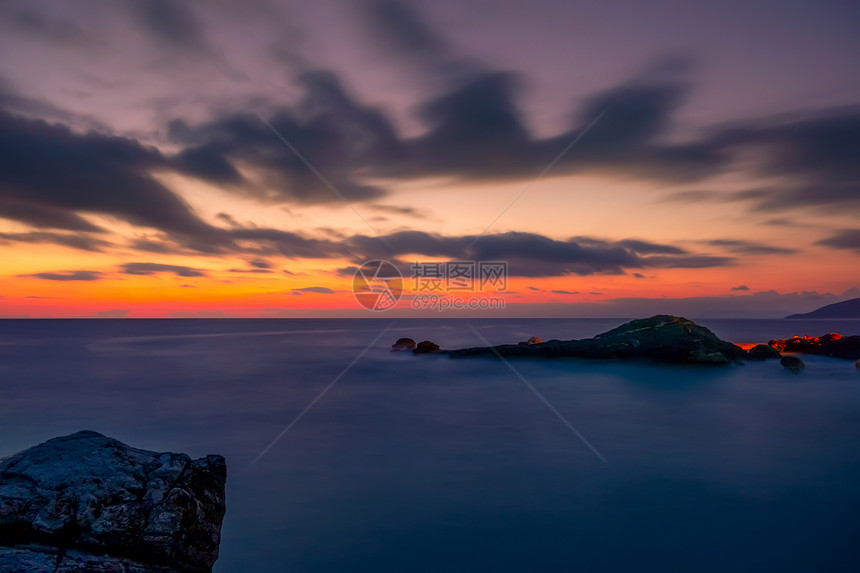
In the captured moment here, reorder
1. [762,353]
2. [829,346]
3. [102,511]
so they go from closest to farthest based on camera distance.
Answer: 1. [102,511]
2. [762,353]
3. [829,346]

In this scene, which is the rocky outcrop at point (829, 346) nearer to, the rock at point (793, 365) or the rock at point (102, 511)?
the rock at point (793, 365)

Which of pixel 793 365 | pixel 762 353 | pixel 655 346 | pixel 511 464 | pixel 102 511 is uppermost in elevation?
pixel 655 346

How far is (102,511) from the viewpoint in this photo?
4770 millimetres

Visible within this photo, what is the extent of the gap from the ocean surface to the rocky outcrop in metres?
8.63

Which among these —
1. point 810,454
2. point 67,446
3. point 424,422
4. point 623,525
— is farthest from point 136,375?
point 810,454

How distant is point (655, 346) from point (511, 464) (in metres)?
19.9

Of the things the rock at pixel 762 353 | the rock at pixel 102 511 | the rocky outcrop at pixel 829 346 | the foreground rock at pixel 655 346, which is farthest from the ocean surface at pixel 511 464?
the rocky outcrop at pixel 829 346

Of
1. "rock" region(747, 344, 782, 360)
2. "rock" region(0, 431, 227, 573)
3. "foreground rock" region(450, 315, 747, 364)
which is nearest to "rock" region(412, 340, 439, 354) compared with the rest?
"foreground rock" region(450, 315, 747, 364)

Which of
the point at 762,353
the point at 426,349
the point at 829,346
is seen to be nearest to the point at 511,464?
the point at 426,349

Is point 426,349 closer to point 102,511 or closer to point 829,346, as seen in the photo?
point 829,346

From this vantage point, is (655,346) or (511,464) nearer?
(511,464)

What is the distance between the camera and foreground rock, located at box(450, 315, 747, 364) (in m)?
26.2

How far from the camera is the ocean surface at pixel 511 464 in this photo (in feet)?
21.4

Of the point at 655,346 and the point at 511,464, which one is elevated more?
the point at 655,346
